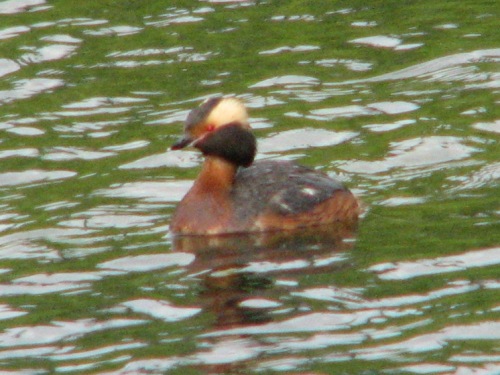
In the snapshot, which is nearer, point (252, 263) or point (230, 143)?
point (252, 263)

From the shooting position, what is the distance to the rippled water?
33.2 feet

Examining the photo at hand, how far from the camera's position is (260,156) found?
49.5ft

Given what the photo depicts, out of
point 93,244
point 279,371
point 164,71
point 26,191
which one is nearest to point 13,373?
point 279,371

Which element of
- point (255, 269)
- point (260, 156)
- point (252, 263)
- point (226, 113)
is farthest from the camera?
point (260, 156)

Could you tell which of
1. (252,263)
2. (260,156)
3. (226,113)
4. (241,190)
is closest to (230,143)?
(226,113)

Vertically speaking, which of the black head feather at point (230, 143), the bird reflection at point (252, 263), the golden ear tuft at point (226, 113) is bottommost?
the bird reflection at point (252, 263)

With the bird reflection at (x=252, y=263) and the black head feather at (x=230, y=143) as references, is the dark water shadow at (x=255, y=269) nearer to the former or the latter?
the bird reflection at (x=252, y=263)

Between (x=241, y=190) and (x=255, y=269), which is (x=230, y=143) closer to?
(x=241, y=190)

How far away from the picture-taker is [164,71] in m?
18.0

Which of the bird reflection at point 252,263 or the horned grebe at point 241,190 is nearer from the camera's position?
the bird reflection at point 252,263

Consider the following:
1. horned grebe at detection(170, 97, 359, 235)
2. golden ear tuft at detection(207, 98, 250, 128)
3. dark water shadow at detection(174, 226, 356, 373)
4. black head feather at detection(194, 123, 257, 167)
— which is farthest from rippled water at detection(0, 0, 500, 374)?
golden ear tuft at detection(207, 98, 250, 128)

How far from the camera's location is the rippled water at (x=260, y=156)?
10.1m

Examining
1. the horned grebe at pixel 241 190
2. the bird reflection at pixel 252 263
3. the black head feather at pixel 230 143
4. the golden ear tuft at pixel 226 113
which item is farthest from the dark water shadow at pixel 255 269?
→ the golden ear tuft at pixel 226 113

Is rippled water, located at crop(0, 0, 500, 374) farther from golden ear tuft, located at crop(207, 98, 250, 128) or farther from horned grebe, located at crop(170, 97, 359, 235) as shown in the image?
golden ear tuft, located at crop(207, 98, 250, 128)
